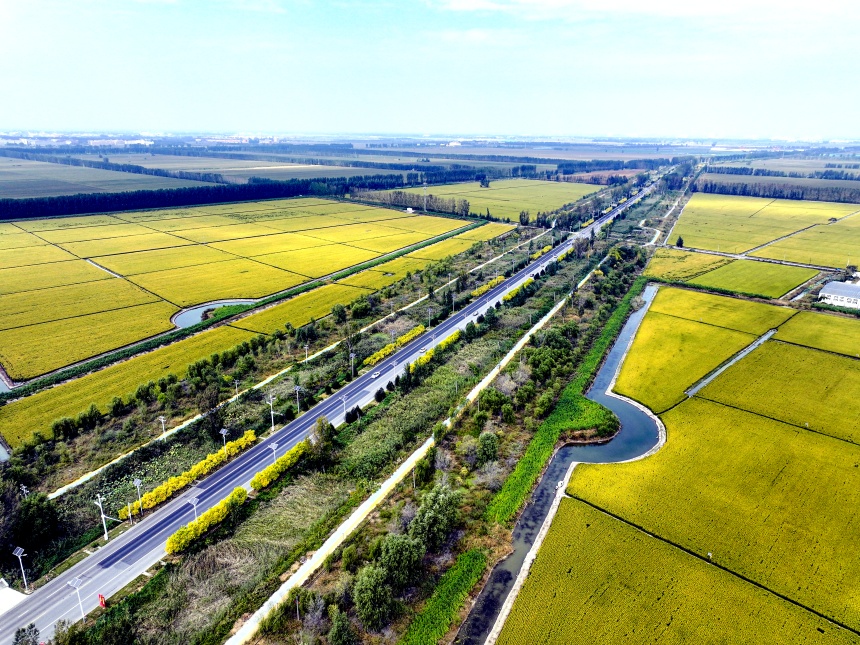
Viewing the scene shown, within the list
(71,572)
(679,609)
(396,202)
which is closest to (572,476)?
(679,609)

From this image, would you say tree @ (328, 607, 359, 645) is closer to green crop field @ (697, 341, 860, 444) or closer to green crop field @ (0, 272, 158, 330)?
green crop field @ (697, 341, 860, 444)

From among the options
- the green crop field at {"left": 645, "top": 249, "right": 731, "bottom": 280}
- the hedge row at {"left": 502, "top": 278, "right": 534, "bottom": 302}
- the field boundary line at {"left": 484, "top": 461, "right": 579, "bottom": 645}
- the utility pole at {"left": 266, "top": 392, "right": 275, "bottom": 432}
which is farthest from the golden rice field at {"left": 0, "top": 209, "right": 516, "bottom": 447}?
the green crop field at {"left": 645, "top": 249, "right": 731, "bottom": 280}

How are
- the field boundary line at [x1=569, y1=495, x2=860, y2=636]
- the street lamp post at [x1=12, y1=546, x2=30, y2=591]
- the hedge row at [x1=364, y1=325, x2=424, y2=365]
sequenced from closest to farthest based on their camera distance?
the field boundary line at [x1=569, y1=495, x2=860, y2=636] → the street lamp post at [x1=12, y1=546, x2=30, y2=591] → the hedge row at [x1=364, y1=325, x2=424, y2=365]

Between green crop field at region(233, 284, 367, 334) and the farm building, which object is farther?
the farm building

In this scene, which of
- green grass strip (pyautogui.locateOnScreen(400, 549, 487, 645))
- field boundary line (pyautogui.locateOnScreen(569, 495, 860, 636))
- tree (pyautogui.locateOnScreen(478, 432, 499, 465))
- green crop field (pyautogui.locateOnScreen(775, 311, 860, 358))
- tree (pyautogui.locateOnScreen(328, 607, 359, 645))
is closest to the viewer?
tree (pyautogui.locateOnScreen(328, 607, 359, 645))

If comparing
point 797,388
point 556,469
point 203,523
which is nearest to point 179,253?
point 203,523

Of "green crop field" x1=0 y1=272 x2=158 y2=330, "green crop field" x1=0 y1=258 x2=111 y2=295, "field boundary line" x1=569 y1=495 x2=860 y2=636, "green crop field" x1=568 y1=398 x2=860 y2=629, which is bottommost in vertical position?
"field boundary line" x1=569 y1=495 x2=860 y2=636

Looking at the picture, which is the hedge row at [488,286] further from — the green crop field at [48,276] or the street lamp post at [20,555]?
the street lamp post at [20,555]

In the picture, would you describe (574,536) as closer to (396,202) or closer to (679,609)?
(679,609)
